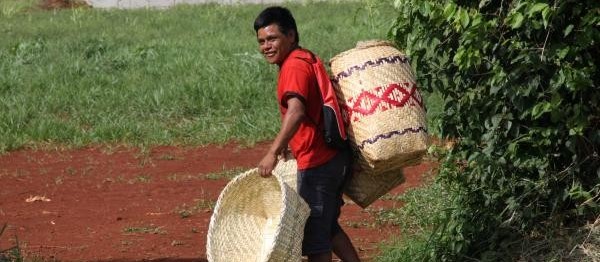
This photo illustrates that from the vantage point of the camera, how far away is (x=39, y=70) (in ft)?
40.2

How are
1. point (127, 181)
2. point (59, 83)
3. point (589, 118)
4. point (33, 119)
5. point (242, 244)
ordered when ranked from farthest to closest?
1. point (59, 83)
2. point (33, 119)
3. point (127, 181)
4. point (242, 244)
5. point (589, 118)

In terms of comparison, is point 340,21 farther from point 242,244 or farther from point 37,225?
point 242,244

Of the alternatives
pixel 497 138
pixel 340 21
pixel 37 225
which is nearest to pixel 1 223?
pixel 37 225

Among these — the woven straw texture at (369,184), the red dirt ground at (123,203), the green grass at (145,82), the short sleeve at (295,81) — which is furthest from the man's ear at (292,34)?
the green grass at (145,82)

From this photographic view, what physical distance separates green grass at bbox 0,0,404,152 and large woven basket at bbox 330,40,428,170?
224 centimetres

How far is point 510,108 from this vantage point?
511cm

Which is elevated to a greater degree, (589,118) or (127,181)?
(589,118)

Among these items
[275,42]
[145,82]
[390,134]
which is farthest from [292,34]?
[145,82]

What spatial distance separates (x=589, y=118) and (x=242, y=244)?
1694 millimetres

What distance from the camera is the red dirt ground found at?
676 centimetres

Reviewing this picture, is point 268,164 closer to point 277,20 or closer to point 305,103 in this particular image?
point 305,103

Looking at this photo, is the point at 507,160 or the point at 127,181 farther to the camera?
the point at 127,181

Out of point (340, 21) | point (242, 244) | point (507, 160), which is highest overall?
point (507, 160)

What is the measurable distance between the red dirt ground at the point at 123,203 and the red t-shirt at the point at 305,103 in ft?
4.36
